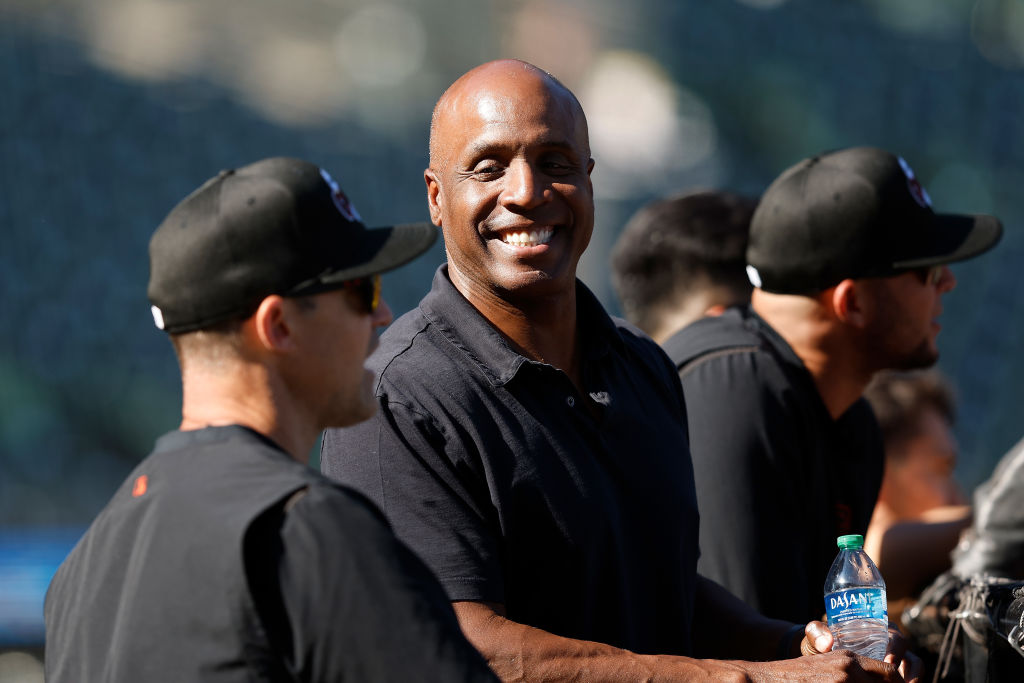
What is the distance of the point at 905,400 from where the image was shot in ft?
17.5

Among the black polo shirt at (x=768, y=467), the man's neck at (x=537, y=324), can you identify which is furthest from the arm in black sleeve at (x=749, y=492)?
the man's neck at (x=537, y=324)

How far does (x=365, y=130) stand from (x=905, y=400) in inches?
140

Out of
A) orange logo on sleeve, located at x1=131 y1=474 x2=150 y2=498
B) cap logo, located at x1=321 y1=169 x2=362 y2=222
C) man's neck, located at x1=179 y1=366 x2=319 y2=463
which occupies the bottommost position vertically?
orange logo on sleeve, located at x1=131 y1=474 x2=150 y2=498

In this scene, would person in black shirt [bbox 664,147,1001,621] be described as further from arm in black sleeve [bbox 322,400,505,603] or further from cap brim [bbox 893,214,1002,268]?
arm in black sleeve [bbox 322,400,505,603]

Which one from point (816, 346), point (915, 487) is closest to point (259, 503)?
point (816, 346)

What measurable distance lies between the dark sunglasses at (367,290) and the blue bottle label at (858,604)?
3.99 ft

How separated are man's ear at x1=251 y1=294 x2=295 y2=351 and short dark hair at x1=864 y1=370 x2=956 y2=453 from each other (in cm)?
383

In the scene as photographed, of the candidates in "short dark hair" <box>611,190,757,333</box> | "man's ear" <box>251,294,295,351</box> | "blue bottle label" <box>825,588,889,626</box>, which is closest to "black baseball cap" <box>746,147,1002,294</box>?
"short dark hair" <box>611,190,757,333</box>

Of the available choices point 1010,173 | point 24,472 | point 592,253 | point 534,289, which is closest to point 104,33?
point 24,472

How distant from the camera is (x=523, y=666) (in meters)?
2.22

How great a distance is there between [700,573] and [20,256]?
5078mm

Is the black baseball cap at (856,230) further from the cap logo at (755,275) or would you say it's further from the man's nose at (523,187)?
the man's nose at (523,187)

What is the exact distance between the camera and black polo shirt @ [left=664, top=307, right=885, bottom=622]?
3.10 meters

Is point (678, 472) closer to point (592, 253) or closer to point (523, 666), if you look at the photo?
point (523, 666)
